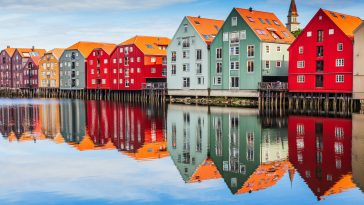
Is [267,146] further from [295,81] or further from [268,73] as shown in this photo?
[268,73]

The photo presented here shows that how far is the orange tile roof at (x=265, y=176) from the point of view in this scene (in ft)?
64.3

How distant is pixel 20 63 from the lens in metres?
146

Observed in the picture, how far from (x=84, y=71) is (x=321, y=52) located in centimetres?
6576

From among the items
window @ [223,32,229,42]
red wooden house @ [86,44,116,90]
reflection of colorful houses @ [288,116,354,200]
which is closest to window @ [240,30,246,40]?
window @ [223,32,229,42]

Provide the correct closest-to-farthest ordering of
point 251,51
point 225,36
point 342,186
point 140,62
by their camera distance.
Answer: point 342,186 → point 251,51 → point 225,36 → point 140,62

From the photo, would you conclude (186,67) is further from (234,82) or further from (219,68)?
(234,82)

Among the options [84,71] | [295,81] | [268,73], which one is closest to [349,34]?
[295,81]

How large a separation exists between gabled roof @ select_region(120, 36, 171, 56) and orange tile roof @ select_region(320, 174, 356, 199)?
75.2 metres

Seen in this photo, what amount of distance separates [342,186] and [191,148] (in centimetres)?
1195

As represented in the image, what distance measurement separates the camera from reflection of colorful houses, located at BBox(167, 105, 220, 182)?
22.6m

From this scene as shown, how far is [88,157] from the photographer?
2714 centimetres

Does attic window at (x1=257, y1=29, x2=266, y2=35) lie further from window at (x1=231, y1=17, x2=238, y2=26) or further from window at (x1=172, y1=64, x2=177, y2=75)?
window at (x1=172, y1=64, x2=177, y2=75)

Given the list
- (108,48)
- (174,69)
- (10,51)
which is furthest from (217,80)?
(10,51)

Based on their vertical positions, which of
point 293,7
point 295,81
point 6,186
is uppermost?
point 293,7
